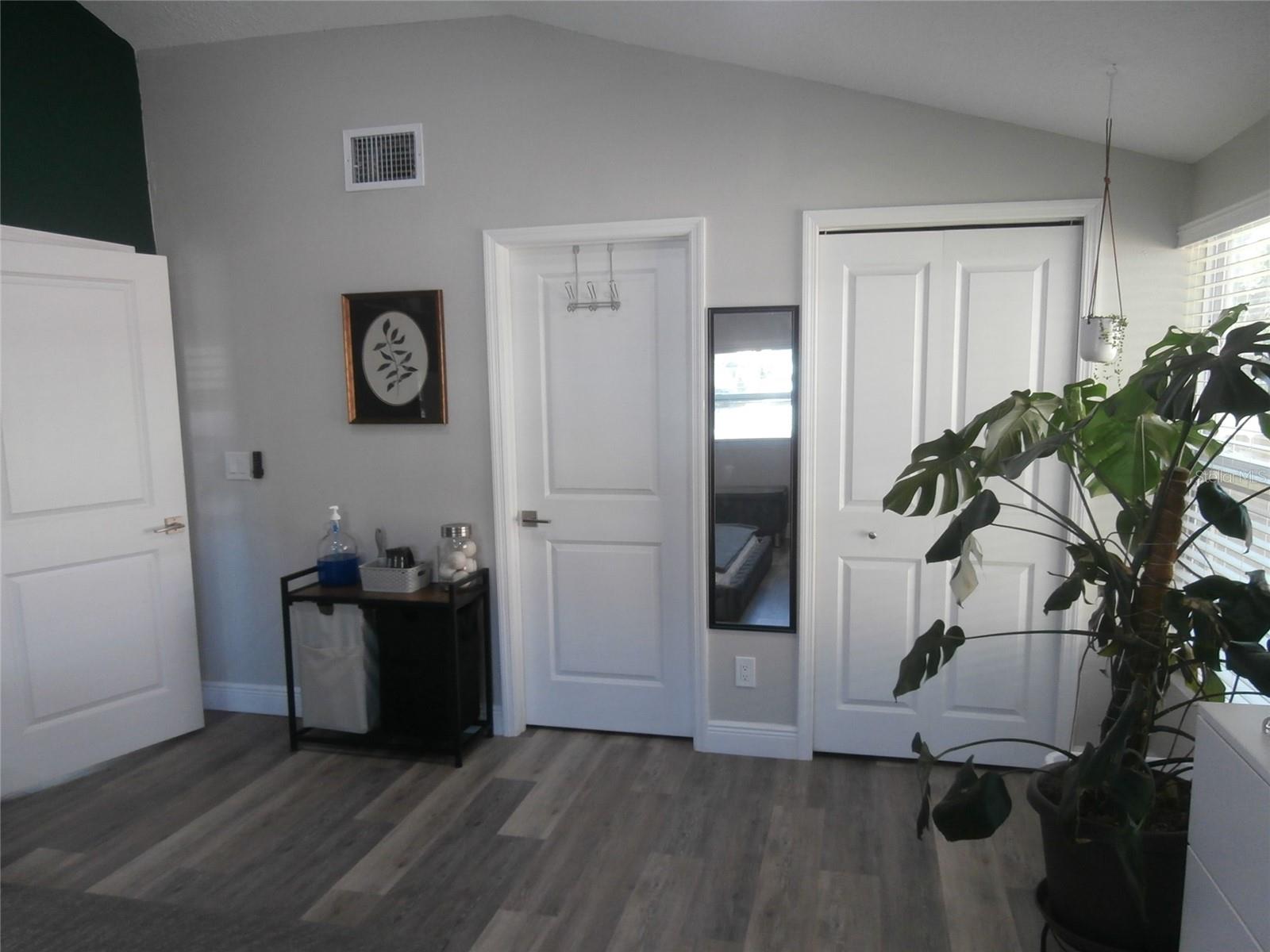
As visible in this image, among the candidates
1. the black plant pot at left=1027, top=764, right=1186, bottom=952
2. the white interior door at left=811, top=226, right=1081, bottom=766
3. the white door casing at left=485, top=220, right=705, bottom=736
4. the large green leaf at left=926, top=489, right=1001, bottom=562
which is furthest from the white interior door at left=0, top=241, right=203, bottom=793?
the black plant pot at left=1027, top=764, right=1186, bottom=952

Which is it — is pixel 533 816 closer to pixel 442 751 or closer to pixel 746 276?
pixel 442 751

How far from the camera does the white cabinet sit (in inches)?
53.6

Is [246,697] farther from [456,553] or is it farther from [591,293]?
[591,293]

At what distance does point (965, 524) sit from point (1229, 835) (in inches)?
27.4

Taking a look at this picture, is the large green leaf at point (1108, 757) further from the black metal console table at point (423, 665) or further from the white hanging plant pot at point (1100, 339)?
the black metal console table at point (423, 665)

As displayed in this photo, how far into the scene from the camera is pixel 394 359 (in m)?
3.31

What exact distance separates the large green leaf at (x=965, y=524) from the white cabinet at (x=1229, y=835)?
1.74 feet

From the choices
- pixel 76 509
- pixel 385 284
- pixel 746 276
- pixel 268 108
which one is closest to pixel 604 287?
pixel 746 276

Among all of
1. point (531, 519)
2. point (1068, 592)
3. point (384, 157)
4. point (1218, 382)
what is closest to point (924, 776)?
point (1068, 592)

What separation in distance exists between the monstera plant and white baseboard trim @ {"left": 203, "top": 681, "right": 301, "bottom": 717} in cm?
278

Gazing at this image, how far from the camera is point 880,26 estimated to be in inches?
89.3

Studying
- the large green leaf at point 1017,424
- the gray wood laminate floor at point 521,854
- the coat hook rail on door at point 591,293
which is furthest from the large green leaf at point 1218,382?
the coat hook rail on door at point 591,293

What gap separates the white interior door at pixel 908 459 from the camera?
284 centimetres

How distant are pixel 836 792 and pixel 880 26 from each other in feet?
7.84
